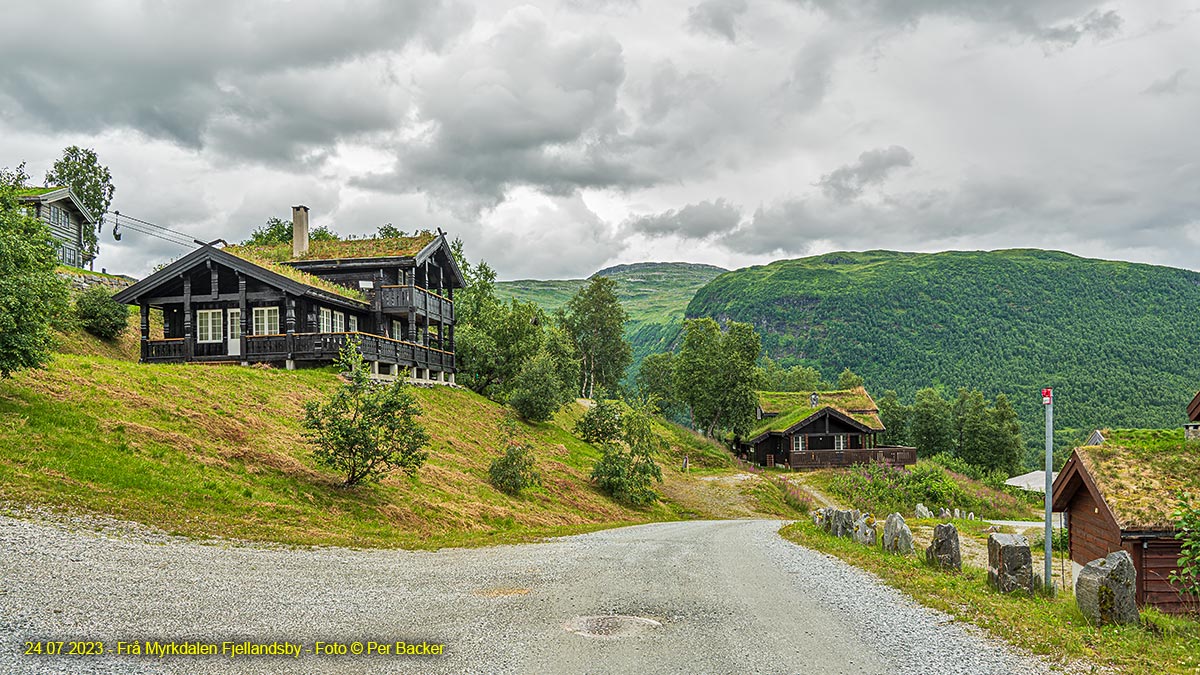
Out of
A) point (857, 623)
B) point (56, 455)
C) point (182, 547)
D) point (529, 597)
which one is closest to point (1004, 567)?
point (857, 623)

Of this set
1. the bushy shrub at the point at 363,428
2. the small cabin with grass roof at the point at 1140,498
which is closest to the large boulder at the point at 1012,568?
the small cabin with grass roof at the point at 1140,498

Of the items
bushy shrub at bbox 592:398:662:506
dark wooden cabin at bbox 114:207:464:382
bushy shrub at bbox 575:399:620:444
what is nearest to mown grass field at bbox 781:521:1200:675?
bushy shrub at bbox 592:398:662:506

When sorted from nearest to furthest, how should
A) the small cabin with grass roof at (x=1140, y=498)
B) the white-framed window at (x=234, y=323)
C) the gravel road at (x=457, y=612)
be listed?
the gravel road at (x=457, y=612), the small cabin with grass roof at (x=1140, y=498), the white-framed window at (x=234, y=323)

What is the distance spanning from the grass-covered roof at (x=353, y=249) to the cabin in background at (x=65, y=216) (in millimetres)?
16484

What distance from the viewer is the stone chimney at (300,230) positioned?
44812mm

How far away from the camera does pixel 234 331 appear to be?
36.3 meters

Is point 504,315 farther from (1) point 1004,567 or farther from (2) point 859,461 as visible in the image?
(1) point 1004,567

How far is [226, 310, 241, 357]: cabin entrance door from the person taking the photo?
35562mm

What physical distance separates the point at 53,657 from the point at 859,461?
181ft

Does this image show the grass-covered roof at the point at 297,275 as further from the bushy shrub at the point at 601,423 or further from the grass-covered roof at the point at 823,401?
the grass-covered roof at the point at 823,401

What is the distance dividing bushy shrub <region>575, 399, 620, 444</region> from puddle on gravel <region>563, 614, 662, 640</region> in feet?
118

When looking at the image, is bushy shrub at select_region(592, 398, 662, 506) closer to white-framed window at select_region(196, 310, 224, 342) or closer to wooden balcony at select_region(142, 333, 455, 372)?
wooden balcony at select_region(142, 333, 455, 372)

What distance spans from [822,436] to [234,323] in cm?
4558

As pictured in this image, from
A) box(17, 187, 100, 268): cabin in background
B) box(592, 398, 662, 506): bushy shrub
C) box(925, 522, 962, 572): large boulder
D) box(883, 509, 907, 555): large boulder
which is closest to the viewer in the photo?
box(925, 522, 962, 572): large boulder
